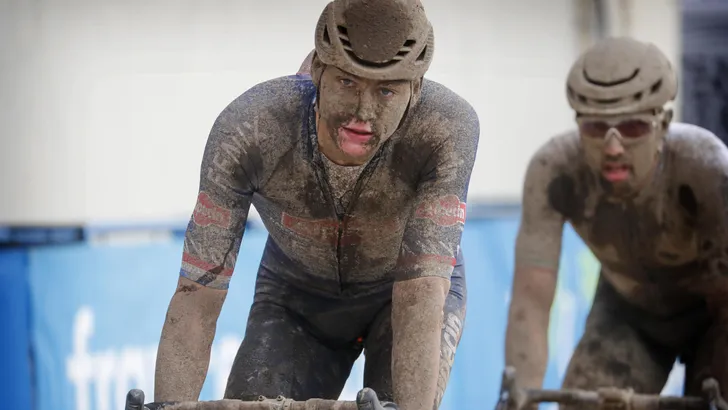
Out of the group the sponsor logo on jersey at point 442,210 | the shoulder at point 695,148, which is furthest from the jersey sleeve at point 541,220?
the sponsor logo on jersey at point 442,210

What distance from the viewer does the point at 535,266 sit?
5824 mm

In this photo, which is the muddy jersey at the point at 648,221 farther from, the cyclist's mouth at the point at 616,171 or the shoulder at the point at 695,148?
the cyclist's mouth at the point at 616,171

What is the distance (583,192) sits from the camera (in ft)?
19.3

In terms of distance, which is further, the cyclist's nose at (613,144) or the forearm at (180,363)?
the cyclist's nose at (613,144)

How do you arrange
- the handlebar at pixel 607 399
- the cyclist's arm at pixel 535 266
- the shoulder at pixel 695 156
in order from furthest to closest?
the cyclist's arm at pixel 535 266, the shoulder at pixel 695 156, the handlebar at pixel 607 399

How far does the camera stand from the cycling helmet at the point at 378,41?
4359mm

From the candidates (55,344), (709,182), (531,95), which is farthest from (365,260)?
(531,95)

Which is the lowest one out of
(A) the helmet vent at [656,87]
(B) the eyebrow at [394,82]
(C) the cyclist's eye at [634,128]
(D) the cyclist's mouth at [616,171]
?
(D) the cyclist's mouth at [616,171]

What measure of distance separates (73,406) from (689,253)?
416 cm

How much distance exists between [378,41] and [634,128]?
1.65 metres

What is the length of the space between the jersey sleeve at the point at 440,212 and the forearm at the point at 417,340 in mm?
49

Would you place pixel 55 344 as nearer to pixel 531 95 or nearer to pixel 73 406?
pixel 73 406

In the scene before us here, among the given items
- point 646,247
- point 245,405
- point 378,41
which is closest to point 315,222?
point 378,41

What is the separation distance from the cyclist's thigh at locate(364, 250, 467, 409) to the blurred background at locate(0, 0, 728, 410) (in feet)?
11.5
